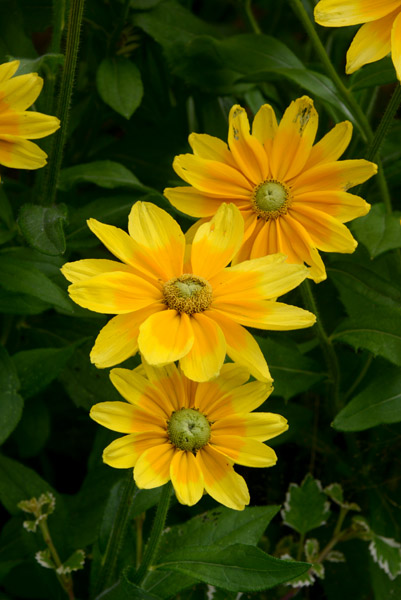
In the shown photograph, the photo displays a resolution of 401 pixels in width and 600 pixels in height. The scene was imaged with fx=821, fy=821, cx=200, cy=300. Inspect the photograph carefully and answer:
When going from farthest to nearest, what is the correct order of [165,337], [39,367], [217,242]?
[39,367] < [217,242] < [165,337]

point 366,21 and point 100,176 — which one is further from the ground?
point 366,21

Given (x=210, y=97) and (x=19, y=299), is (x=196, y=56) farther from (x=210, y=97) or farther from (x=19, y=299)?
(x=19, y=299)

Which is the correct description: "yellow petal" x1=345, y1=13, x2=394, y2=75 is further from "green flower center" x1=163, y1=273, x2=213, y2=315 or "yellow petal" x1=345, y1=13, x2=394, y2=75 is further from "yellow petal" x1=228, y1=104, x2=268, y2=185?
"green flower center" x1=163, y1=273, x2=213, y2=315

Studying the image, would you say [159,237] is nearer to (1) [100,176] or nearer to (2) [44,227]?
(2) [44,227]

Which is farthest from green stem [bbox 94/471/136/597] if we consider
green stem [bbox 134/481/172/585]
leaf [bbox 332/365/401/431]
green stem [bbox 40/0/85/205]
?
green stem [bbox 40/0/85/205]

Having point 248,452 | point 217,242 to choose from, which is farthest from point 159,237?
point 248,452

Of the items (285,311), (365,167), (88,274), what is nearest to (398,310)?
(365,167)

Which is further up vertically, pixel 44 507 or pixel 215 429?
pixel 215 429
